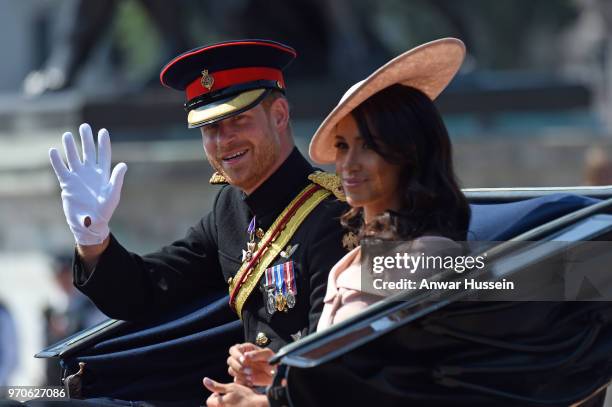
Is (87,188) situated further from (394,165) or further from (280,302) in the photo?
(394,165)

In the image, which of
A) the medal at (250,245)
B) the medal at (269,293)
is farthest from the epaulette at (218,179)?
the medal at (269,293)

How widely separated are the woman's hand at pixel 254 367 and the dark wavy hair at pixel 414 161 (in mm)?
384

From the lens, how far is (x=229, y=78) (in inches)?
152

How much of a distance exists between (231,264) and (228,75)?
20.8 inches

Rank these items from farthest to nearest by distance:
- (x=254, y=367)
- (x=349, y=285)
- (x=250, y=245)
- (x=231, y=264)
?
(x=231, y=264), (x=250, y=245), (x=254, y=367), (x=349, y=285)

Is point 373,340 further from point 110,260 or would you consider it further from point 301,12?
point 301,12

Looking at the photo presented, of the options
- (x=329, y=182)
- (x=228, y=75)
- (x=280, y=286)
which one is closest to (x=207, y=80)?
(x=228, y=75)

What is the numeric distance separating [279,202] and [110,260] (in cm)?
49

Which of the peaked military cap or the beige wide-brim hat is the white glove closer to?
the peaked military cap

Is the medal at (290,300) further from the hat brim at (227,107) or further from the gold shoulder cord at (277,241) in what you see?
the hat brim at (227,107)

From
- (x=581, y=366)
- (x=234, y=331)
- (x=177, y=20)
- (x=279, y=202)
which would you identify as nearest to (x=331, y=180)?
(x=279, y=202)

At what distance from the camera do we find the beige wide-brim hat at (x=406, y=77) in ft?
10.5

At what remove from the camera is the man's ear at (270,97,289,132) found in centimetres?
388

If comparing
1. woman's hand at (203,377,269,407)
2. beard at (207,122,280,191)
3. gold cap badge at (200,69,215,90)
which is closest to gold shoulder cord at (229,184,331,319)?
beard at (207,122,280,191)
